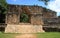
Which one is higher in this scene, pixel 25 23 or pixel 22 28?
pixel 25 23

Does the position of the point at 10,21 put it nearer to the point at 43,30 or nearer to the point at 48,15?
the point at 43,30

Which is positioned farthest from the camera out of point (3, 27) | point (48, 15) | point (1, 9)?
point (48, 15)

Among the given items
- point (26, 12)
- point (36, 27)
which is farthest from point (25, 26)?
point (26, 12)

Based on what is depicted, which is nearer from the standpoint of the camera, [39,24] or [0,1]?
[39,24]

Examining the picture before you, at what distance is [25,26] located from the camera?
21.9 m

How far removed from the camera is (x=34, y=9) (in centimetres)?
3003

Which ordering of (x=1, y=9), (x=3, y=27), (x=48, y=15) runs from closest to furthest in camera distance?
(x=3, y=27) < (x=1, y=9) < (x=48, y=15)

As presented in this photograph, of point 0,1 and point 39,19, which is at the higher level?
point 0,1

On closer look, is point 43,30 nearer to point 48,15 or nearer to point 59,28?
point 59,28

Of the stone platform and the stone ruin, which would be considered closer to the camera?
the stone platform

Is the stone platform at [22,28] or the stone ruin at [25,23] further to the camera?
the stone ruin at [25,23]

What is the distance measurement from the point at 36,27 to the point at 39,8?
9406 millimetres

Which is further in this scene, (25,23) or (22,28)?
(25,23)

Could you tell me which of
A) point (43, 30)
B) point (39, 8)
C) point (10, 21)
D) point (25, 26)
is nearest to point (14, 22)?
point (10, 21)
